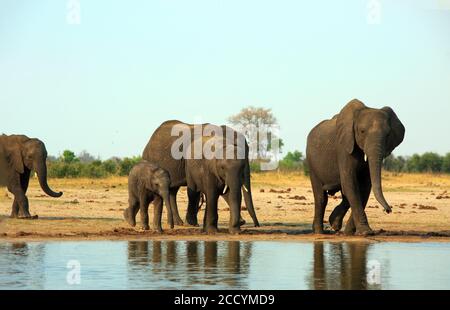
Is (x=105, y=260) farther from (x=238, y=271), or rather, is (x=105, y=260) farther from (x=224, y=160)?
(x=224, y=160)

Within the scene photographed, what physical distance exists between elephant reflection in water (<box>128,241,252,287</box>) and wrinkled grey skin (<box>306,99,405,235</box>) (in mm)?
3272

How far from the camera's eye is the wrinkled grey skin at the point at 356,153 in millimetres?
25609

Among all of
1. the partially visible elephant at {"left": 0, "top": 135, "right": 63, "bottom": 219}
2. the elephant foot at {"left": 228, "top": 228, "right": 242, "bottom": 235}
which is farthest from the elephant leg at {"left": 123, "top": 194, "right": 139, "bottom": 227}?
the partially visible elephant at {"left": 0, "top": 135, "right": 63, "bottom": 219}

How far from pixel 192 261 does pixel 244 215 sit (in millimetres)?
14909

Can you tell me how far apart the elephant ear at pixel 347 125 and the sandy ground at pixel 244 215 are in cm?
221

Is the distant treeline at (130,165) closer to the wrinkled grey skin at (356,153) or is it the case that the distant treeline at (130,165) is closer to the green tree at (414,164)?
the green tree at (414,164)

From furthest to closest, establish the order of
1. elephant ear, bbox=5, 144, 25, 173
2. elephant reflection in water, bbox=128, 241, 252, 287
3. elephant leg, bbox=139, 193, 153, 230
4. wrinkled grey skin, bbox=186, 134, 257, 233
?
1. elephant ear, bbox=5, 144, 25, 173
2. elephant leg, bbox=139, 193, 153, 230
3. wrinkled grey skin, bbox=186, 134, 257, 233
4. elephant reflection in water, bbox=128, 241, 252, 287

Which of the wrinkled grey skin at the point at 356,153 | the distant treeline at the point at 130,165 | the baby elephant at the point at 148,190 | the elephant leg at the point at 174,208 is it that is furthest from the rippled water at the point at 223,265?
the distant treeline at the point at 130,165

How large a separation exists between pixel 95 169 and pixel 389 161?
44.0m

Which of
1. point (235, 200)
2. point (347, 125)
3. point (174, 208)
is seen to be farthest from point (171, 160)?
point (347, 125)

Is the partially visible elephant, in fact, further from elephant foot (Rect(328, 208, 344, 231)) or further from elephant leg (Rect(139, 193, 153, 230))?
elephant foot (Rect(328, 208, 344, 231))

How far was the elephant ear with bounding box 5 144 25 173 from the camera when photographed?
108 ft

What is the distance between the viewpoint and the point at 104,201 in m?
42.8
